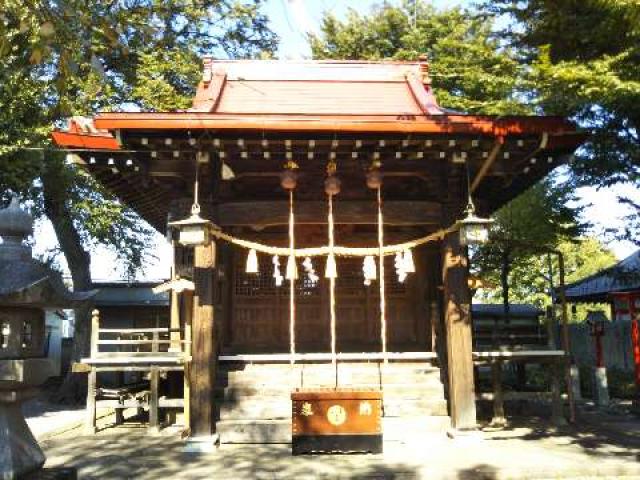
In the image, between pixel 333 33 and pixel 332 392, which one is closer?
pixel 332 392

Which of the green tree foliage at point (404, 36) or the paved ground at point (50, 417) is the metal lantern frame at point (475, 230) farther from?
the green tree foliage at point (404, 36)

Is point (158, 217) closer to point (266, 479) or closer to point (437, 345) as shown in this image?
point (437, 345)

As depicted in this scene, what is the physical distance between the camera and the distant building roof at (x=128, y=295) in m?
23.7

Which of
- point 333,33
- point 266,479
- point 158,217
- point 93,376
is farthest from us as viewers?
point 333,33

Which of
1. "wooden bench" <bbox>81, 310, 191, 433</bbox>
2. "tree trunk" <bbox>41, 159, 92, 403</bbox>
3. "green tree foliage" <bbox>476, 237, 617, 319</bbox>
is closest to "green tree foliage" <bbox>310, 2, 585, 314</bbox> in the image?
"wooden bench" <bbox>81, 310, 191, 433</bbox>

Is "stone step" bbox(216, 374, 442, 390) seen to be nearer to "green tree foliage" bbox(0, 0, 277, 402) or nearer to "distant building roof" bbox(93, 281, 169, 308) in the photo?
"green tree foliage" bbox(0, 0, 277, 402)

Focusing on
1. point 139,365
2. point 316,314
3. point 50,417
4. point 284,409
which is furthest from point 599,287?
point 50,417

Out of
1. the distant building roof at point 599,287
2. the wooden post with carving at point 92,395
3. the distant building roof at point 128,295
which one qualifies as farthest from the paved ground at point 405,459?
the distant building roof at point 128,295

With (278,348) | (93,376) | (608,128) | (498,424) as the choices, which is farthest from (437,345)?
(93,376)

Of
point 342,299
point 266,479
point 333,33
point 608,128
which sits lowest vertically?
point 266,479

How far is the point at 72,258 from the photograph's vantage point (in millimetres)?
19109

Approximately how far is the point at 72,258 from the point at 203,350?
12575mm

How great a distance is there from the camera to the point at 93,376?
37.6ft

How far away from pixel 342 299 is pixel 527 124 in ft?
17.3
